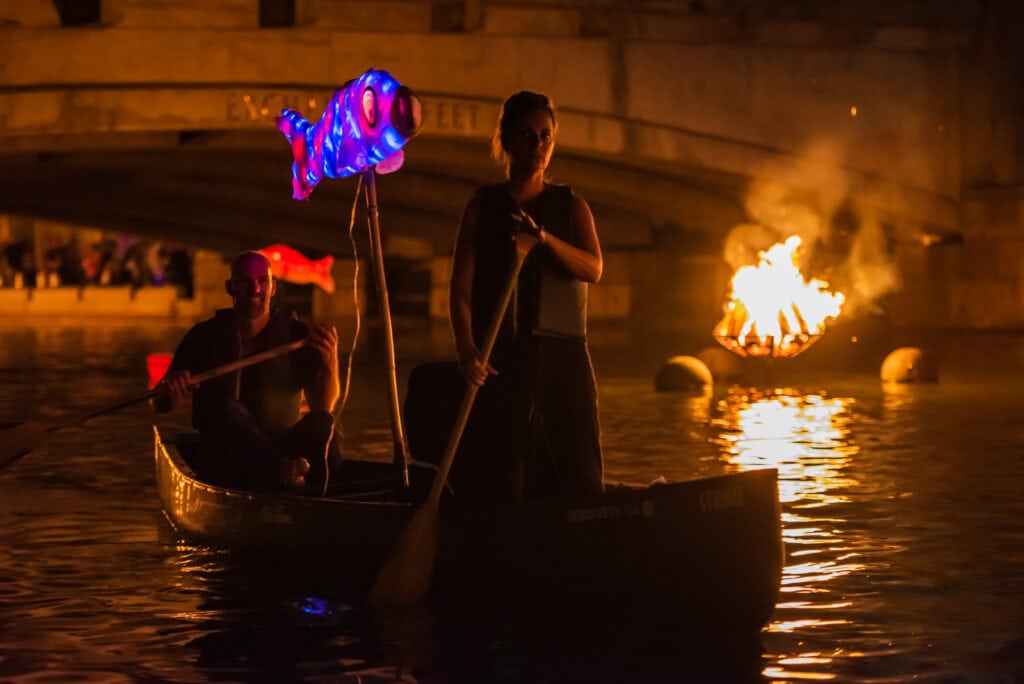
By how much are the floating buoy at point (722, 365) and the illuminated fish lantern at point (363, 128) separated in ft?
42.2

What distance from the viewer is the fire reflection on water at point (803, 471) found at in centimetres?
823

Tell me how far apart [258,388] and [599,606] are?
2762mm

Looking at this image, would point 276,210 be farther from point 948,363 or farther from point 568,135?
point 948,363

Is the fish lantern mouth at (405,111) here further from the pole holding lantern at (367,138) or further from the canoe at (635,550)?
the canoe at (635,550)

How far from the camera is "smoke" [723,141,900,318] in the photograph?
32.2 meters

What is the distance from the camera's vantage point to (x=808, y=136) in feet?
105

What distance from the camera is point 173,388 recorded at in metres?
9.65

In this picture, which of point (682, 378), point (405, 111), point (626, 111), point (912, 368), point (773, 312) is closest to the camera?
point (405, 111)

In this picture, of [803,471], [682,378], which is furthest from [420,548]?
[682,378]

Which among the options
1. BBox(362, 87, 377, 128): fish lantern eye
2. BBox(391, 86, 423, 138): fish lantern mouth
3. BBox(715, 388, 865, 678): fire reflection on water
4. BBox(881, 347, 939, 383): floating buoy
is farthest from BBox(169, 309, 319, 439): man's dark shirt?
BBox(881, 347, 939, 383): floating buoy

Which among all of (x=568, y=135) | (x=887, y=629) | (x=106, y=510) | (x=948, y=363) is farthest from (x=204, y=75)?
(x=887, y=629)

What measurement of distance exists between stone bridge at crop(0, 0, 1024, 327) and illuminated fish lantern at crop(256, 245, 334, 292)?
2193mm

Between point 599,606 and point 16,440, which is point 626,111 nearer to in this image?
point 16,440

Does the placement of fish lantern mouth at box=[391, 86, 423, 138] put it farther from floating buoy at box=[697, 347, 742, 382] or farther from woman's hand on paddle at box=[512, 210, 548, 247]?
floating buoy at box=[697, 347, 742, 382]
